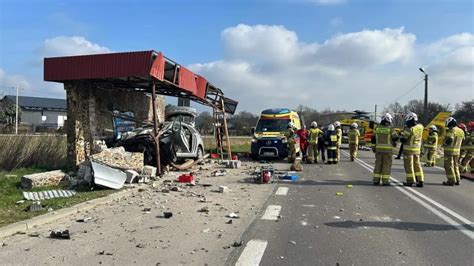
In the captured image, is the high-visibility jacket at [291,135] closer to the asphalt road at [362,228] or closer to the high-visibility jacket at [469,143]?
the high-visibility jacket at [469,143]

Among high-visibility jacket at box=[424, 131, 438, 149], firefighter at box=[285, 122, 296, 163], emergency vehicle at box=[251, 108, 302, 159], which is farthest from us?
emergency vehicle at box=[251, 108, 302, 159]

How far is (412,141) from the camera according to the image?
12156 mm

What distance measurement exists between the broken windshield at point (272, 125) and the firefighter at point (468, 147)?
805 cm

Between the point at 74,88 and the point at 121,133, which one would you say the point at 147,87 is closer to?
the point at 121,133

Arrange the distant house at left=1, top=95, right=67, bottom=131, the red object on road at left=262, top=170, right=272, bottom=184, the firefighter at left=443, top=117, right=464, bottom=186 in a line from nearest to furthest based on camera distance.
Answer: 1. the red object on road at left=262, top=170, right=272, bottom=184
2. the firefighter at left=443, top=117, right=464, bottom=186
3. the distant house at left=1, top=95, right=67, bottom=131

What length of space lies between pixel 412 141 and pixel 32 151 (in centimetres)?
1143

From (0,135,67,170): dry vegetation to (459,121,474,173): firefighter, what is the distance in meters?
13.5

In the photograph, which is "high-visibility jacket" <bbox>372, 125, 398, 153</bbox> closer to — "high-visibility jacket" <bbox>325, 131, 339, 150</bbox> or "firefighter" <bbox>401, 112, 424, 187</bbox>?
"firefighter" <bbox>401, 112, 424, 187</bbox>

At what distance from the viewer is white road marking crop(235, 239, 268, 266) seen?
523 cm

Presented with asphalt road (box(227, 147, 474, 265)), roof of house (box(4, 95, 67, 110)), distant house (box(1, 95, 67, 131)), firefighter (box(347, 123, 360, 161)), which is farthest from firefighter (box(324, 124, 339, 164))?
roof of house (box(4, 95, 67, 110))

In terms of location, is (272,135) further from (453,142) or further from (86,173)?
(86,173)


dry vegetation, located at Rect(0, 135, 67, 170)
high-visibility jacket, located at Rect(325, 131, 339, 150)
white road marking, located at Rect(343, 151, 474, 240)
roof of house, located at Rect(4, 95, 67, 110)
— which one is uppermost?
roof of house, located at Rect(4, 95, 67, 110)

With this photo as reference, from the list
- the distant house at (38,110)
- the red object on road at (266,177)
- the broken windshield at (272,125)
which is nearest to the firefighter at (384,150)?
the red object on road at (266,177)

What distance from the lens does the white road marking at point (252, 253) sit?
5230 mm
